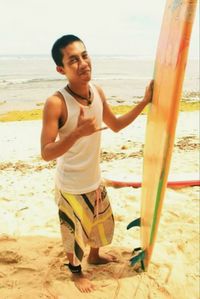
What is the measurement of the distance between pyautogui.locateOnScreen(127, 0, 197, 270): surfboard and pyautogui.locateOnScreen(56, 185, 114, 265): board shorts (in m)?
0.34

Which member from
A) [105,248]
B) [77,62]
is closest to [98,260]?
[105,248]

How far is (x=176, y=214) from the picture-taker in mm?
3643

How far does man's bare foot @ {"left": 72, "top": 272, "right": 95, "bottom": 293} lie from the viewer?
2.47 meters

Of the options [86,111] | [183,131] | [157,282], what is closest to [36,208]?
[157,282]

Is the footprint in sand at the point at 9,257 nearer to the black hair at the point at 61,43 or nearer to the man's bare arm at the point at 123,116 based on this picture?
the man's bare arm at the point at 123,116

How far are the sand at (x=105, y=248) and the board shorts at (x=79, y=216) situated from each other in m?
0.36

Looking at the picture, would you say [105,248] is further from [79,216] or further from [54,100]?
[54,100]

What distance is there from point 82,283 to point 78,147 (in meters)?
1.01

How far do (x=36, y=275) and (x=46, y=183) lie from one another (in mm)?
2021

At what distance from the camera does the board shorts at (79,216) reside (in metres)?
2.29

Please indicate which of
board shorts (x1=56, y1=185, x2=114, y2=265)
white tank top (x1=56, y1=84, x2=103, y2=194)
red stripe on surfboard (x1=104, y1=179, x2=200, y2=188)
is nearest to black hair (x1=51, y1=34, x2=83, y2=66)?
white tank top (x1=56, y1=84, x2=103, y2=194)

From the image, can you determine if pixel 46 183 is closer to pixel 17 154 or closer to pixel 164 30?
pixel 17 154

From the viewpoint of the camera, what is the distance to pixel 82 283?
98.4 inches

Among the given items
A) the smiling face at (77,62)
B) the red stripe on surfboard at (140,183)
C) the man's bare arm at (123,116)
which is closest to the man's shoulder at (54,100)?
the smiling face at (77,62)
